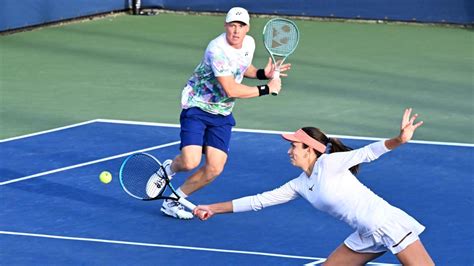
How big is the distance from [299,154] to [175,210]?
3.29 metres

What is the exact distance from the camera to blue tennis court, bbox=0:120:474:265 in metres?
11.0

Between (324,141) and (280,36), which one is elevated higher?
(280,36)

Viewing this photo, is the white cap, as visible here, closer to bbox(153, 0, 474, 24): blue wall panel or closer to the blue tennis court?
the blue tennis court

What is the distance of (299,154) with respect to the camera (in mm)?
8953

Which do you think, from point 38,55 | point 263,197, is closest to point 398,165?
point 263,197

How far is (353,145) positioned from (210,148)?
334cm

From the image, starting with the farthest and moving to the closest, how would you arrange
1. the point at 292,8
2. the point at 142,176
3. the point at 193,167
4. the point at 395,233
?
the point at 292,8
the point at 193,167
the point at 142,176
the point at 395,233

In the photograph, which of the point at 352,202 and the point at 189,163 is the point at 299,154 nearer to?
the point at 352,202

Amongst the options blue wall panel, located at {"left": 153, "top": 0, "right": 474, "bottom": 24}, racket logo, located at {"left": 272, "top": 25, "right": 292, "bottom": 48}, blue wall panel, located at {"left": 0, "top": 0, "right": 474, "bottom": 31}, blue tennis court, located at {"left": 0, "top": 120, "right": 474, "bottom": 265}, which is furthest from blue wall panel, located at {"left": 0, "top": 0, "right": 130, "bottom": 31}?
racket logo, located at {"left": 272, "top": 25, "right": 292, "bottom": 48}

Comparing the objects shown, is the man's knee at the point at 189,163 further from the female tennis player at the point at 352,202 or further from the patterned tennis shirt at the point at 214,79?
the female tennis player at the point at 352,202

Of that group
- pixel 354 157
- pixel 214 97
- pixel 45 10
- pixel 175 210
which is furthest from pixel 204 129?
pixel 45 10

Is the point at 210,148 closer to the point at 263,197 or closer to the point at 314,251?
the point at 314,251

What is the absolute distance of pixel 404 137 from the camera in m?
8.53

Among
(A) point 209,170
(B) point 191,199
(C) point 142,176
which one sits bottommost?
(B) point 191,199
